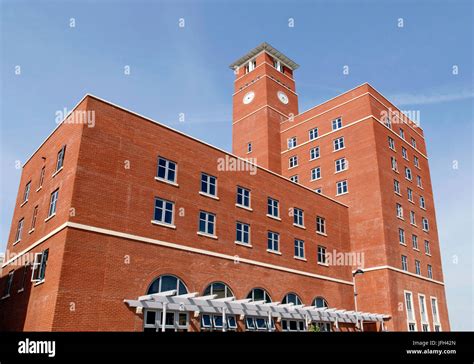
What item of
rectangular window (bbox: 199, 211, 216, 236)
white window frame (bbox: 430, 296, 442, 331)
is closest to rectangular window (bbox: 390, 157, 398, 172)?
white window frame (bbox: 430, 296, 442, 331)

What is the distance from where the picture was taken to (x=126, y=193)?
23.6 m

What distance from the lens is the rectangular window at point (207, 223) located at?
27.2 meters

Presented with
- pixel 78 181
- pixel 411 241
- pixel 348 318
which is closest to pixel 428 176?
pixel 411 241

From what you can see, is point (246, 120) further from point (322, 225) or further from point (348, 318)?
point (348, 318)

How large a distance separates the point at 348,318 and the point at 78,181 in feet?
76.4

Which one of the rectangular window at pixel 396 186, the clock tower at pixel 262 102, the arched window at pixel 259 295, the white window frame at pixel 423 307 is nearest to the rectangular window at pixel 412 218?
the rectangular window at pixel 396 186

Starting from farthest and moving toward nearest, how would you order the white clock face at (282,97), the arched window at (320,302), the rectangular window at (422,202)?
the white clock face at (282,97) → the rectangular window at (422,202) → the arched window at (320,302)

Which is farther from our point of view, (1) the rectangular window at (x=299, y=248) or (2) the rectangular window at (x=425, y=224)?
(2) the rectangular window at (x=425, y=224)

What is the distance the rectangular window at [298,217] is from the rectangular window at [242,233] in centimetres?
610

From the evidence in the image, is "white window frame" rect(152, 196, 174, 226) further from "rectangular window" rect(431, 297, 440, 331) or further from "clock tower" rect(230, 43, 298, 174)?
"rectangular window" rect(431, 297, 440, 331)

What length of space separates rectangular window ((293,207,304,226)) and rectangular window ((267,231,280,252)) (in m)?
3.04

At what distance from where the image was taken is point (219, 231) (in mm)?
27969

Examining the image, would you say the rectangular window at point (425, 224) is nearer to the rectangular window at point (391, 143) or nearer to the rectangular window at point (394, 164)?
the rectangular window at point (394, 164)

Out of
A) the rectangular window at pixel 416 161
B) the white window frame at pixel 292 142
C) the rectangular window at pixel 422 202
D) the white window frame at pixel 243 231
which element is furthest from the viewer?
the white window frame at pixel 292 142
